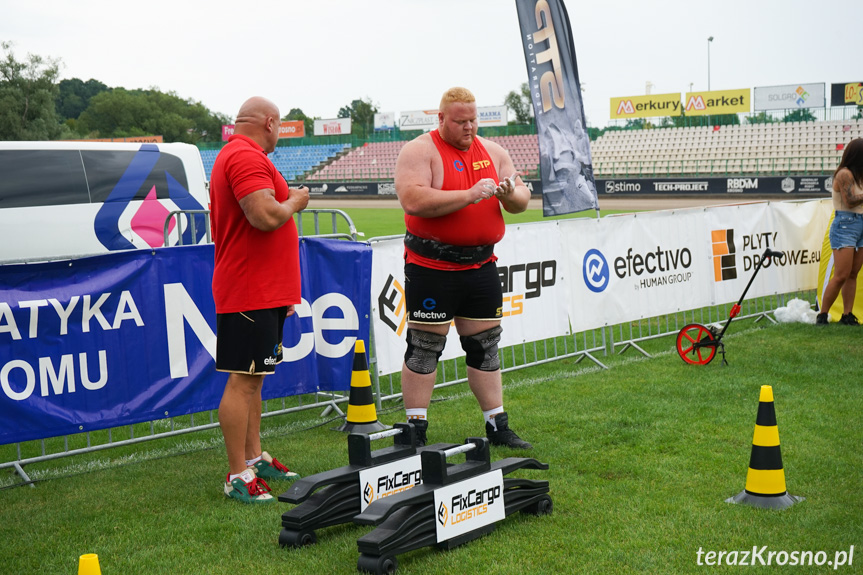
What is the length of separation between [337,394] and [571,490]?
2.85 meters

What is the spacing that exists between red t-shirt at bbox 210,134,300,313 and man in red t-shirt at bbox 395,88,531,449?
2.69ft

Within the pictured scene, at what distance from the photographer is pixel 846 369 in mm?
6734

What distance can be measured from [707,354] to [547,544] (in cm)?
434

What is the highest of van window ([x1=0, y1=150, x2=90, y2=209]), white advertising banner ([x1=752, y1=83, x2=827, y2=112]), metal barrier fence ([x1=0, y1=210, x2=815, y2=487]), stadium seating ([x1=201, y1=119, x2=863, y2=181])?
white advertising banner ([x1=752, y1=83, x2=827, y2=112])

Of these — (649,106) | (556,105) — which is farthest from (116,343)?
(649,106)

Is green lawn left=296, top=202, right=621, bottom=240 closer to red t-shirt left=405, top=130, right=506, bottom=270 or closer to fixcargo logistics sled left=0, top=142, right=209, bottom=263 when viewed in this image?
fixcargo logistics sled left=0, top=142, right=209, bottom=263

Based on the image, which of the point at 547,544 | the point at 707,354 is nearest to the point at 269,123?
the point at 547,544

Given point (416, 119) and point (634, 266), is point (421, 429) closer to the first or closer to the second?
point (634, 266)

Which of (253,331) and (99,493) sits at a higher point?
(253,331)

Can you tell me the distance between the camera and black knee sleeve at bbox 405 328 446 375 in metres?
4.82

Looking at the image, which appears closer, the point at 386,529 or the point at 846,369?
the point at 386,529

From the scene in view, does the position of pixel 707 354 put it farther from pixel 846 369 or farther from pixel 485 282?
pixel 485 282

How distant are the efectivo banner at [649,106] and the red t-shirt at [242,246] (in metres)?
65.2

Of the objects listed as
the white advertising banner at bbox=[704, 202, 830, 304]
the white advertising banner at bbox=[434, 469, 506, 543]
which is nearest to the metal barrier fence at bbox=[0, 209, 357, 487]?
the white advertising banner at bbox=[434, 469, 506, 543]
